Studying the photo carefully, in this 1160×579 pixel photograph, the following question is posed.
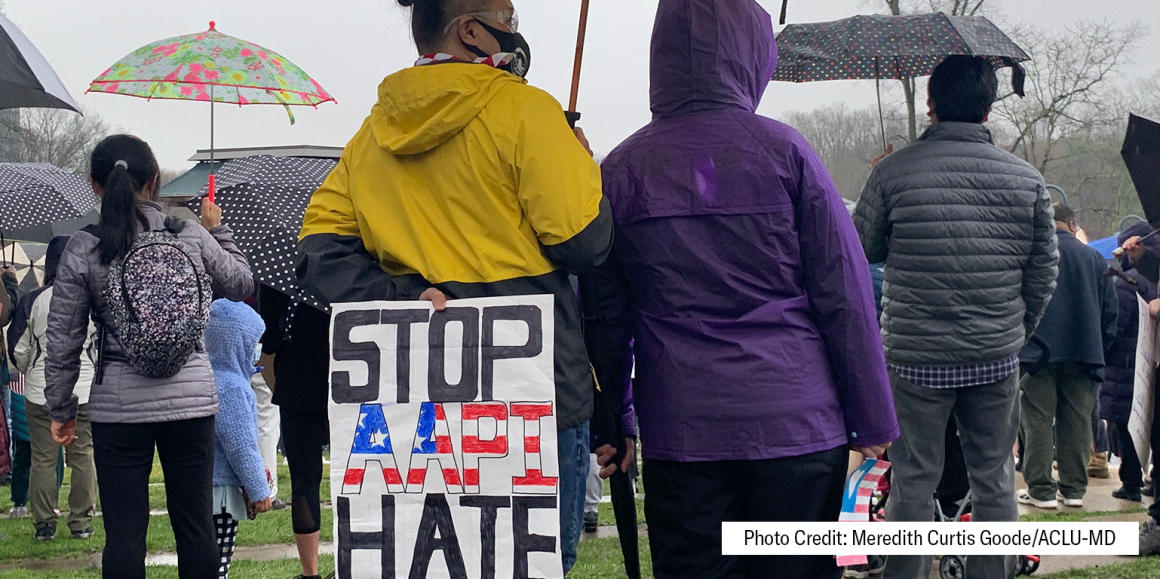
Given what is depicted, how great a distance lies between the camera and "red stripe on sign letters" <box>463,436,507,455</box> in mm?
2893

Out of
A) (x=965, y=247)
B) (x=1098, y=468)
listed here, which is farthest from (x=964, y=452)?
(x=1098, y=468)

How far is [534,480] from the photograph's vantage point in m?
2.88

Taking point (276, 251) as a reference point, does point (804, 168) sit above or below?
above

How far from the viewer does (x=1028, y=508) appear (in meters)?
8.27

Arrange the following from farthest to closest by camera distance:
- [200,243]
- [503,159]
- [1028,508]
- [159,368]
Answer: [1028,508] < [200,243] < [159,368] < [503,159]

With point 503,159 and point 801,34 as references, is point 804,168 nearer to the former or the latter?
point 503,159

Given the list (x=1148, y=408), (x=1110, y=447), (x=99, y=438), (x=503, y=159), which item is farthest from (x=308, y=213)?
(x=1110, y=447)

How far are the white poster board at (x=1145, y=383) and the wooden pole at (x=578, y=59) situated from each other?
3906 millimetres

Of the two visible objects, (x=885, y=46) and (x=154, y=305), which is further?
(x=885, y=46)

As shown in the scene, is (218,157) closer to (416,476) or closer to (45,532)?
(45,532)

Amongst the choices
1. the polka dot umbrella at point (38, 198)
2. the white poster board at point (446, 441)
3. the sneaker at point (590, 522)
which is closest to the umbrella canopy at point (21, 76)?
the white poster board at point (446, 441)

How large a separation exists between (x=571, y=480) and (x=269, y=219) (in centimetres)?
290

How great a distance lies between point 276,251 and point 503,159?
8.11 feet

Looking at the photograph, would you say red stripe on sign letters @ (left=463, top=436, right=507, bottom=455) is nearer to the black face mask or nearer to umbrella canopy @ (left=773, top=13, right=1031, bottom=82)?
the black face mask
